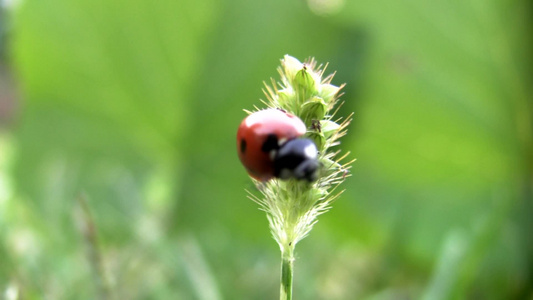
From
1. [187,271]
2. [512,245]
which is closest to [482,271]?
[512,245]

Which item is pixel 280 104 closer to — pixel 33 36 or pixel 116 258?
pixel 116 258

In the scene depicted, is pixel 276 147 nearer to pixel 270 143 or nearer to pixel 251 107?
pixel 270 143

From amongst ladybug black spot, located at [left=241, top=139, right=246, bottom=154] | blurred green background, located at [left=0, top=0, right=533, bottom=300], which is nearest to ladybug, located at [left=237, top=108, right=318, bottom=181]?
ladybug black spot, located at [left=241, top=139, right=246, bottom=154]

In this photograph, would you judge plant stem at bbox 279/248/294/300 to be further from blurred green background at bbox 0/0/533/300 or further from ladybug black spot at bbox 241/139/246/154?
blurred green background at bbox 0/0/533/300

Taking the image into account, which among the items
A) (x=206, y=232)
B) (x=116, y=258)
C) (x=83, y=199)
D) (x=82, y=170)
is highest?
(x=82, y=170)

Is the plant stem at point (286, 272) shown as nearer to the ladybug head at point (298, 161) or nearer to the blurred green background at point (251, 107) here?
the ladybug head at point (298, 161)

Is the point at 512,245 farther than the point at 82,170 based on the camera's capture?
No

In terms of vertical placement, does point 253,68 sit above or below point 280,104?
above
